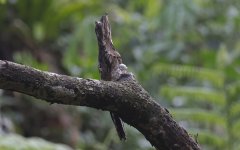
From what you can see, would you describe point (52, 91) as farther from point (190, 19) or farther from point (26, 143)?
point (190, 19)

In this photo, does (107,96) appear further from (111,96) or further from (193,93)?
(193,93)

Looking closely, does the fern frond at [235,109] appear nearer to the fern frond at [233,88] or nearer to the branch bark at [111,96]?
the fern frond at [233,88]

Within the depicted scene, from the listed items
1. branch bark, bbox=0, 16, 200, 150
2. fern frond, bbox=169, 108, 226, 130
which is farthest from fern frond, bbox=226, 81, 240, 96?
branch bark, bbox=0, 16, 200, 150

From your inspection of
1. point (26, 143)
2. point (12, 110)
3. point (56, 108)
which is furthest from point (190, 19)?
point (26, 143)

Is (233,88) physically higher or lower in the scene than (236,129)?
higher

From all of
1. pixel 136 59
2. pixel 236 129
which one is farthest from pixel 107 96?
pixel 136 59

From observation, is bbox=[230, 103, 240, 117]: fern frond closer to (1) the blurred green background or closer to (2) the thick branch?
(1) the blurred green background
